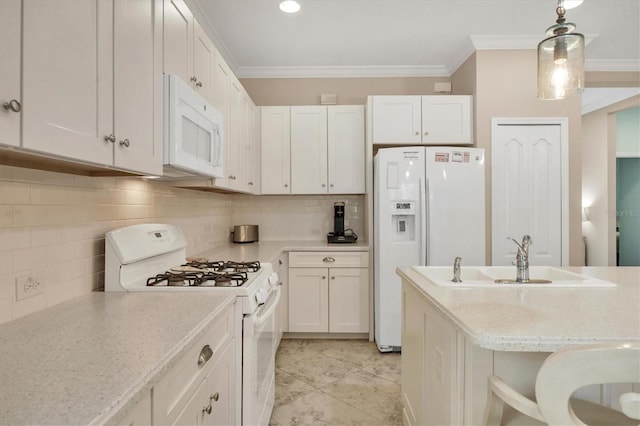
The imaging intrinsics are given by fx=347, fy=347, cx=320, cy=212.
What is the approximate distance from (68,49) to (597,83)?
4.47 meters

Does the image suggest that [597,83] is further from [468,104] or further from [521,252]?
[521,252]

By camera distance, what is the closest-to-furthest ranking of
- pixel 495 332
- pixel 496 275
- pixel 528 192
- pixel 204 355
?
pixel 495 332
pixel 204 355
pixel 496 275
pixel 528 192

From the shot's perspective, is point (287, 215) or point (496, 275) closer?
point (496, 275)

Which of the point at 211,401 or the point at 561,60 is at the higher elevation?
the point at 561,60

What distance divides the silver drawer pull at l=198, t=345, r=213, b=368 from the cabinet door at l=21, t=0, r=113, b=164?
664 mm

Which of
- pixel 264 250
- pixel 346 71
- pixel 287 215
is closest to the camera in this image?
pixel 264 250

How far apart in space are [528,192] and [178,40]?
3.01m

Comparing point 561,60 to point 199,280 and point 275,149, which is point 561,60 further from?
point 275,149

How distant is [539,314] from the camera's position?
3.67ft

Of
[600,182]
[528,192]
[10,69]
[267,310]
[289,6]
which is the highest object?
[289,6]

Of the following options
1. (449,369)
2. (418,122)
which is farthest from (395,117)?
(449,369)

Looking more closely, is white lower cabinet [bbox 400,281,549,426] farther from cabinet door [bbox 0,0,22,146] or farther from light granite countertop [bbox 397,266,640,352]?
cabinet door [bbox 0,0,22,146]

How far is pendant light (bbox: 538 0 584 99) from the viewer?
4.79ft

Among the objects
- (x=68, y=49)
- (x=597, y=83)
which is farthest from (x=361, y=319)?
(x=597, y=83)
